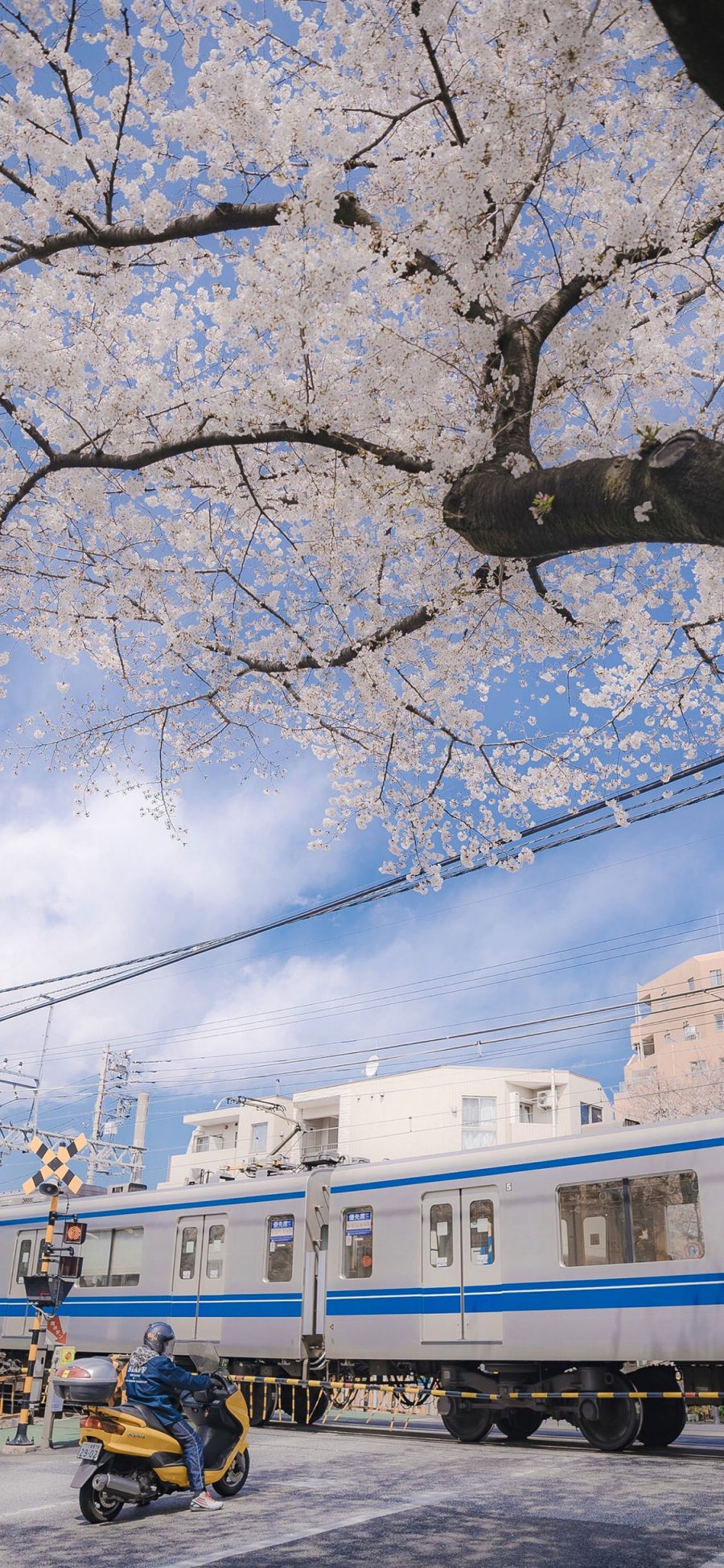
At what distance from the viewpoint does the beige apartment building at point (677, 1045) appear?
39.3 meters

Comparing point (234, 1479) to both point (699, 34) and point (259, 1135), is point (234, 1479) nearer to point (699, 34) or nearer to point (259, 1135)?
point (699, 34)

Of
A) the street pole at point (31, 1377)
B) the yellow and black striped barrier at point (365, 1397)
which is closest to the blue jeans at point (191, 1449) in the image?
the street pole at point (31, 1377)

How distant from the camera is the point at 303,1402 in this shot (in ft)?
43.4

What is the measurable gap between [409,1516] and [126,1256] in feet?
27.9

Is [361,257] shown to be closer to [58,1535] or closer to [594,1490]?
[58,1535]

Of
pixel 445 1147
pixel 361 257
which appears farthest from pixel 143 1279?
pixel 445 1147

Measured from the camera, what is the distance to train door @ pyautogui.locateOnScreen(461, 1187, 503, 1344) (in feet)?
35.7

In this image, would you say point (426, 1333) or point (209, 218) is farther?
point (426, 1333)

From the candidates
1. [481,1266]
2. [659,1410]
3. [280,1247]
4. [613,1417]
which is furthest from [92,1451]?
[280,1247]

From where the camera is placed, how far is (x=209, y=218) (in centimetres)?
566

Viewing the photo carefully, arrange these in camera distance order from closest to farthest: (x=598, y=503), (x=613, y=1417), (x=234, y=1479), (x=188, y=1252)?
(x=598, y=503), (x=234, y=1479), (x=613, y=1417), (x=188, y=1252)

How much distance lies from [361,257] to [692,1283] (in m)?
8.44

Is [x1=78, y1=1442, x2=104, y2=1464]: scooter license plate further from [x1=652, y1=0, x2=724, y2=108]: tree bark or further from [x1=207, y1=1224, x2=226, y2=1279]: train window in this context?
[x1=652, y1=0, x2=724, y2=108]: tree bark

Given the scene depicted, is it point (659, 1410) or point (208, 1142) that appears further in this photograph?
point (208, 1142)
